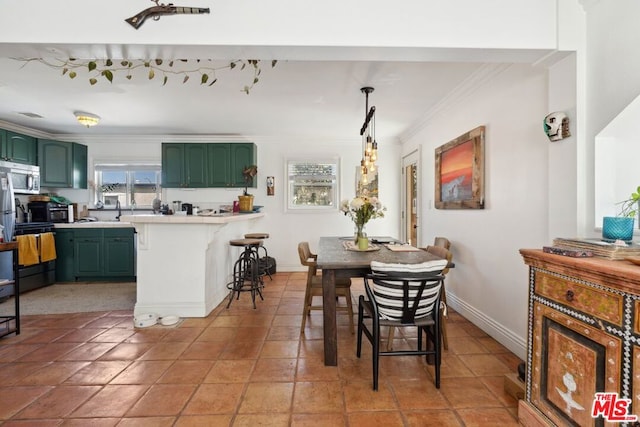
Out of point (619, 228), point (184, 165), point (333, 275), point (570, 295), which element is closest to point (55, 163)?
point (184, 165)

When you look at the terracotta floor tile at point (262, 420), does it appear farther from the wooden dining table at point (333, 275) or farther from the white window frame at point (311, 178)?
the white window frame at point (311, 178)

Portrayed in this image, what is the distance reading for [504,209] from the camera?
8.04 feet

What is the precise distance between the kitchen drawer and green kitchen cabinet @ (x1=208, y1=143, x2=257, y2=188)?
175 inches

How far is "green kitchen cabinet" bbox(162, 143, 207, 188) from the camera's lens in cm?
497

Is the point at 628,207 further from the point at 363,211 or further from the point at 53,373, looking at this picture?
the point at 53,373

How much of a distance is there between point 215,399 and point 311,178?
4.03 metres

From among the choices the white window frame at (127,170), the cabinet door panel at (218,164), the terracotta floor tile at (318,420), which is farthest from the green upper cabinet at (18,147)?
the terracotta floor tile at (318,420)

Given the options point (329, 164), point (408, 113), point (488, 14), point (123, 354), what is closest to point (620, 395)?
point (488, 14)

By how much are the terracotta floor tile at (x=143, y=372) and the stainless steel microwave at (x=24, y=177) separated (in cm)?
362

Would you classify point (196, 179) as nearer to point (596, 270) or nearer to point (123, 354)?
point (123, 354)

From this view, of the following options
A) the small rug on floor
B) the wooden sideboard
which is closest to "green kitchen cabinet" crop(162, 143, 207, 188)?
the small rug on floor

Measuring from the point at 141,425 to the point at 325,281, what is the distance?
1.33 meters

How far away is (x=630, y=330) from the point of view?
3.45 feet

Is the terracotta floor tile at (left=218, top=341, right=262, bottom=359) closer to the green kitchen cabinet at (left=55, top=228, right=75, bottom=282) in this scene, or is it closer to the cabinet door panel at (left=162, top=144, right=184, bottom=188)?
the cabinet door panel at (left=162, top=144, right=184, bottom=188)
